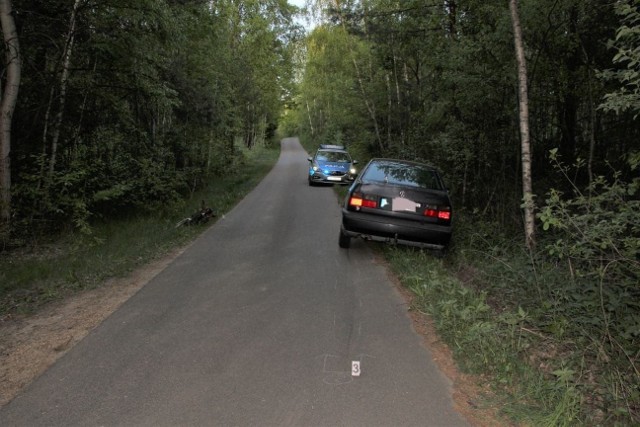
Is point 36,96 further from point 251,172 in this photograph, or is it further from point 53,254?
point 251,172

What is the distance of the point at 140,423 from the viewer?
2.98 metres

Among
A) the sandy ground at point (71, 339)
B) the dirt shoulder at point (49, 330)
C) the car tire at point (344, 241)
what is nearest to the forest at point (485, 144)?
the sandy ground at point (71, 339)

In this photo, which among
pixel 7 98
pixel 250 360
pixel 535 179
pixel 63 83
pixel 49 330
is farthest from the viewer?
pixel 535 179

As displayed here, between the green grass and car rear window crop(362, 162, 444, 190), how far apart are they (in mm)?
4021

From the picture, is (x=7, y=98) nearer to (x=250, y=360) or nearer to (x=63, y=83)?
(x=63, y=83)

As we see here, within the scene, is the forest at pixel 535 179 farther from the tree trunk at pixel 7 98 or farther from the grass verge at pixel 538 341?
the tree trunk at pixel 7 98

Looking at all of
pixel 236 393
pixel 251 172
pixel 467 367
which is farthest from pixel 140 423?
pixel 251 172

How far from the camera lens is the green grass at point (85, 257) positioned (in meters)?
5.86

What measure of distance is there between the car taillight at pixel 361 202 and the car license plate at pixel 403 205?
11.7 inches

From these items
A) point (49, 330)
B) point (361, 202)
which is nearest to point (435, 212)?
point (361, 202)

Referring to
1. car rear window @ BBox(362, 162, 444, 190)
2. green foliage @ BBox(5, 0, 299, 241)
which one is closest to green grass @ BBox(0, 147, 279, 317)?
green foliage @ BBox(5, 0, 299, 241)

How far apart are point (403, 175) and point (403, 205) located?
33.9 inches

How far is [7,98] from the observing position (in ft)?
25.1

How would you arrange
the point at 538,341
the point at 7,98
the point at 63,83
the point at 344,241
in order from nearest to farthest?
1. the point at 538,341
2. the point at 7,98
3. the point at 344,241
4. the point at 63,83
